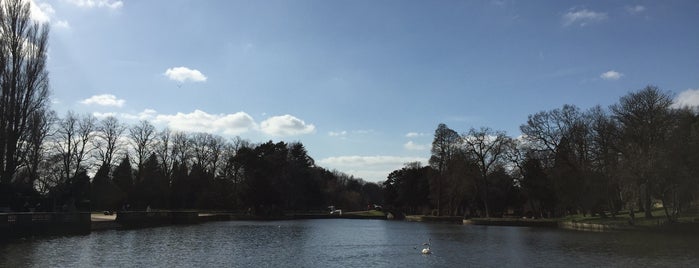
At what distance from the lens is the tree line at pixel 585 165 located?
38.7 m

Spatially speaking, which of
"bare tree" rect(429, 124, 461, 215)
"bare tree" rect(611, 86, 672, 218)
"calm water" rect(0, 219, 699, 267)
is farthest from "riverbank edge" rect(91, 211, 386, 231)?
"bare tree" rect(611, 86, 672, 218)

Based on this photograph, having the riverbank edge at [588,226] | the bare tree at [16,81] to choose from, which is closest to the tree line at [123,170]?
the bare tree at [16,81]

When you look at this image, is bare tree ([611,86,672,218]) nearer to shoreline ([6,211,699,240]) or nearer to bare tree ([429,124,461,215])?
shoreline ([6,211,699,240])

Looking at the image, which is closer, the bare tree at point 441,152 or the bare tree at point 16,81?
the bare tree at point 16,81

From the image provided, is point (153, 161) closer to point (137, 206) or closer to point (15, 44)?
point (137, 206)

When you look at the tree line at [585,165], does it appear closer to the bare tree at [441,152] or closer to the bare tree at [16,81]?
the bare tree at [441,152]

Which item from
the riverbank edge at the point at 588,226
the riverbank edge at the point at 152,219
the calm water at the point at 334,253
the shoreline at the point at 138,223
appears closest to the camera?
the calm water at the point at 334,253

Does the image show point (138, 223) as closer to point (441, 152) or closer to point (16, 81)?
point (16, 81)

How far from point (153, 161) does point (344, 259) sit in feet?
208

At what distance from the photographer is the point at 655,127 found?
41.8 meters

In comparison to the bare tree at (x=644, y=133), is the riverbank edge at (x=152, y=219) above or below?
below

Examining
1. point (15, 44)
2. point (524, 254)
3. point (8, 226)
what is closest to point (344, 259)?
point (524, 254)

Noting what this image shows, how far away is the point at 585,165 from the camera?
171 ft

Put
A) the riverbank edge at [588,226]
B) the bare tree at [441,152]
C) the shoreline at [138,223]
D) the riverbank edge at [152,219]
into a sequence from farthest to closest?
the bare tree at [441,152] → the riverbank edge at [152,219] → the riverbank edge at [588,226] → the shoreline at [138,223]
